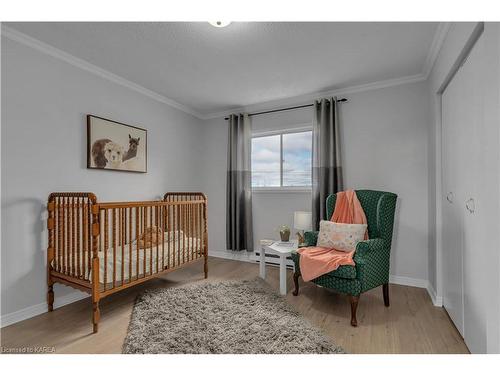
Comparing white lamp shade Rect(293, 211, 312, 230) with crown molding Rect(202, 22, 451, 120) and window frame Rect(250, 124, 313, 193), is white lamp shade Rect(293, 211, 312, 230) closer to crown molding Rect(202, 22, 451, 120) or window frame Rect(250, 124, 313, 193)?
window frame Rect(250, 124, 313, 193)

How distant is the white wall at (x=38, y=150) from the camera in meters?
1.99

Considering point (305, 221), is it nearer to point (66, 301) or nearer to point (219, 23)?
point (219, 23)

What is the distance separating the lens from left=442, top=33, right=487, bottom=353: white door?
4.74ft

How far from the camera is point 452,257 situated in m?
1.95

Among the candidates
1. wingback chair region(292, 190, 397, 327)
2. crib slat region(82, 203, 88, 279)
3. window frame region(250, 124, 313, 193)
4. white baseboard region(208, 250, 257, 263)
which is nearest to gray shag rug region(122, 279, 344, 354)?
wingback chair region(292, 190, 397, 327)

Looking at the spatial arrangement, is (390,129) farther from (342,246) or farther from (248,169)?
(248,169)

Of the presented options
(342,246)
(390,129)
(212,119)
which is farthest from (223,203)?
(390,129)

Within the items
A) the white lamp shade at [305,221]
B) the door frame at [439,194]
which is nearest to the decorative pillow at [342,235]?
the white lamp shade at [305,221]

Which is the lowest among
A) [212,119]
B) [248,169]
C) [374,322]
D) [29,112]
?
[374,322]

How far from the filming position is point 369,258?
83.7 inches

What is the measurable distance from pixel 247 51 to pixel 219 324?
7.56 feet

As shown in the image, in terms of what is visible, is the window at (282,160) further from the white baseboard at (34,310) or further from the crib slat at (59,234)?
the white baseboard at (34,310)

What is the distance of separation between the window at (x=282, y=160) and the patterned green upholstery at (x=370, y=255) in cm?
98
